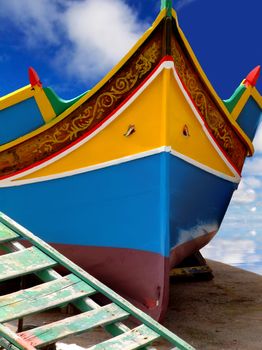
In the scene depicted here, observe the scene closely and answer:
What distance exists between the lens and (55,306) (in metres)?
2.82

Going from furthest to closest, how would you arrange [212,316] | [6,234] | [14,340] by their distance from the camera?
1. [212,316]
2. [6,234]
3. [14,340]

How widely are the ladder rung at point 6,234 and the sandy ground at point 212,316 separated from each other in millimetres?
1202

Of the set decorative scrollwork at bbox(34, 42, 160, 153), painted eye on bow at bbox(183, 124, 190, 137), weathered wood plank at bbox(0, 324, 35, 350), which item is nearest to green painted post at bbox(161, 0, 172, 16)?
decorative scrollwork at bbox(34, 42, 160, 153)

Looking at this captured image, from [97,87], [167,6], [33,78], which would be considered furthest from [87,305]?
Result: [167,6]

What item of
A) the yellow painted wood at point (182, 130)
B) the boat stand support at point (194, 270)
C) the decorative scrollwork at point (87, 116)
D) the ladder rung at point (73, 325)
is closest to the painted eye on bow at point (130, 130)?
the decorative scrollwork at point (87, 116)

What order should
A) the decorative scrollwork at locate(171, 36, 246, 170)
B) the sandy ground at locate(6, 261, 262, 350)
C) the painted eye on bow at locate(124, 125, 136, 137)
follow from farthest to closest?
the decorative scrollwork at locate(171, 36, 246, 170) < the painted eye on bow at locate(124, 125, 136, 137) < the sandy ground at locate(6, 261, 262, 350)

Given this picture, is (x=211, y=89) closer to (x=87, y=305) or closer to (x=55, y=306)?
(x=87, y=305)

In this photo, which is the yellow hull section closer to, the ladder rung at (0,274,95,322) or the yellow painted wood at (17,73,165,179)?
the yellow painted wood at (17,73,165,179)

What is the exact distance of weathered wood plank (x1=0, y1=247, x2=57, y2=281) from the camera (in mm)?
3010

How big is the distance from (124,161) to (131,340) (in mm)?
2461

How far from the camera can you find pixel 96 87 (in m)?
5.16

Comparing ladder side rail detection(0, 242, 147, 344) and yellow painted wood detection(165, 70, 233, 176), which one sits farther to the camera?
yellow painted wood detection(165, 70, 233, 176)

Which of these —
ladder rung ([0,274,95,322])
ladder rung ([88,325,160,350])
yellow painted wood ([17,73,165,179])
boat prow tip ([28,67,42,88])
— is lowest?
ladder rung ([88,325,160,350])

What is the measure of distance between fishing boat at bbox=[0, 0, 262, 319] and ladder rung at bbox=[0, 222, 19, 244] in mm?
1675
